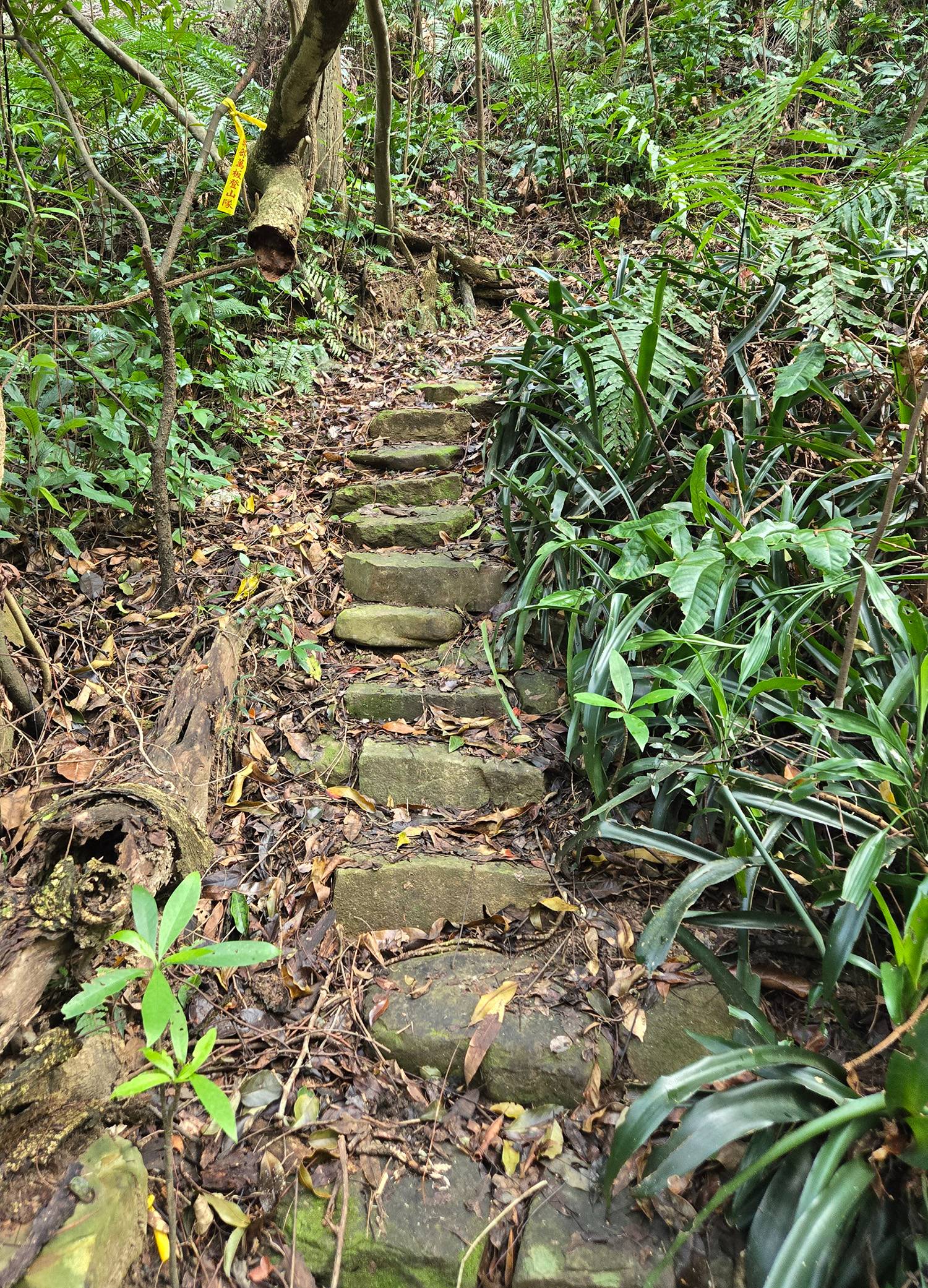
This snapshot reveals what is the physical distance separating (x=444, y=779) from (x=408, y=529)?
1.45m

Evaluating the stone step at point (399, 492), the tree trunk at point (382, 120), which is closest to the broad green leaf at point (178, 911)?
the stone step at point (399, 492)

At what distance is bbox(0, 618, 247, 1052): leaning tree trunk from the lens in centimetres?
149

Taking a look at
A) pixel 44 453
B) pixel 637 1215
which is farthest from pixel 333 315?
pixel 637 1215

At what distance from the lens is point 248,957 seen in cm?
114

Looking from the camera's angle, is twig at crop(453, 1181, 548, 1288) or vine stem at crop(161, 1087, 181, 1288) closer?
vine stem at crop(161, 1087, 181, 1288)

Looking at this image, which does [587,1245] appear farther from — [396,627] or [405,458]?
[405,458]

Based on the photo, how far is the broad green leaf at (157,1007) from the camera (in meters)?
1.00

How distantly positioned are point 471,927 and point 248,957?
1.03 metres

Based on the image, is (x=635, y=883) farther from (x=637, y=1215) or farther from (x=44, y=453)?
(x=44, y=453)

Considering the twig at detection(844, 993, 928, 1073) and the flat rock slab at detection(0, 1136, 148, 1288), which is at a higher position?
the twig at detection(844, 993, 928, 1073)

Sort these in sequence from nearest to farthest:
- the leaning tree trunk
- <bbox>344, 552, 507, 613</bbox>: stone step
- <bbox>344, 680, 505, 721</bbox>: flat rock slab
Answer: the leaning tree trunk, <bbox>344, 680, 505, 721</bbox>: flat rock slab, <bbox>344, 552, 507, 613</bbox>: stone step

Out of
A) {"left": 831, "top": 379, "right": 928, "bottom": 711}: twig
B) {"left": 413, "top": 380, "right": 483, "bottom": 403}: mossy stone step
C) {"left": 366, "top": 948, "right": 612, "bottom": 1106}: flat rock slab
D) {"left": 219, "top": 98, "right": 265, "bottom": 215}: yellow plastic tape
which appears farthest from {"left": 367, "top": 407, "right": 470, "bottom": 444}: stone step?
{"left": 366, "top": 948, "right": 612, "bottom": 1106}: flat rock slab

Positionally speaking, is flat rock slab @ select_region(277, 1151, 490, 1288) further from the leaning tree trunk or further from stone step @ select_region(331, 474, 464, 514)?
stone step @ select_region(331, 474, 464, 514)

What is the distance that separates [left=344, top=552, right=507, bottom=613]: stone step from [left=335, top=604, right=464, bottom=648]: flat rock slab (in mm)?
126
